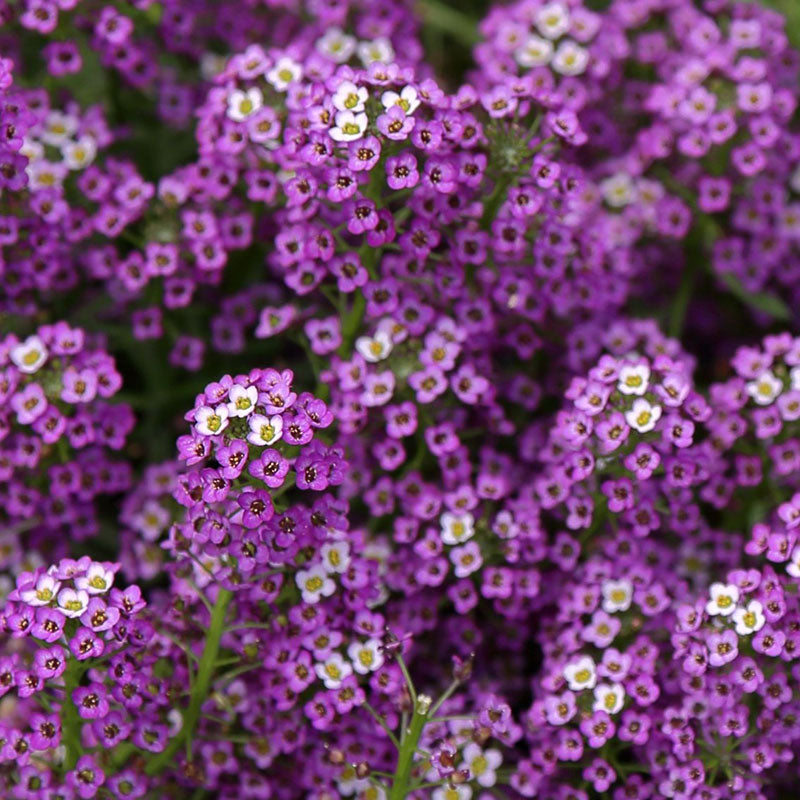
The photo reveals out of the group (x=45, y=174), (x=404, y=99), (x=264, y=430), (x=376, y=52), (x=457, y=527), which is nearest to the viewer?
(x=264, y=430)

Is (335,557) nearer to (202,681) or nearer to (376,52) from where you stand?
(202,681)

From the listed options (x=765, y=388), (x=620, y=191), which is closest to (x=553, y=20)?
(x=620, y=191)

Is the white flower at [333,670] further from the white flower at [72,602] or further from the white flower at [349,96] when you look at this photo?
the white flower at [349,96]

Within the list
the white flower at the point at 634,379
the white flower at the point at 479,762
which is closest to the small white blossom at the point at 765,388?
the white flower at the point at 634,379

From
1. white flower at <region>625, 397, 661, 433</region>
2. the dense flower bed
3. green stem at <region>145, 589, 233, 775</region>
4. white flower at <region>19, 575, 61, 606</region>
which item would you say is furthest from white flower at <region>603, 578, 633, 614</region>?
white flower at <region>19, 575, 61, 606</region>

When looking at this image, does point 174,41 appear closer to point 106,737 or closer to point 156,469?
point 156,469

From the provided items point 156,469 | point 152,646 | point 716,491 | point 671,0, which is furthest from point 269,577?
point 671,0
